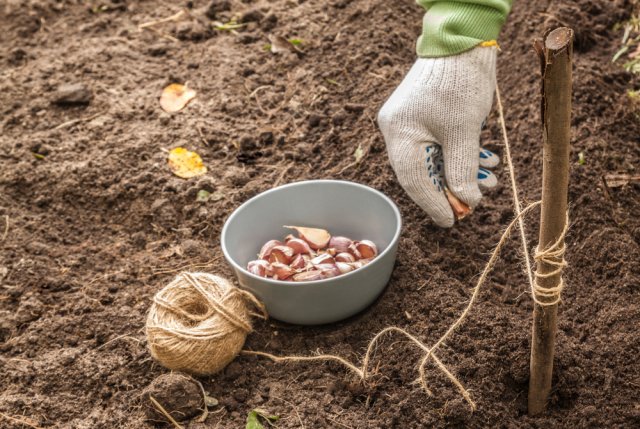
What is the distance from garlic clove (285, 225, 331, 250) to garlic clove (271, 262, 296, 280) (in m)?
0.17

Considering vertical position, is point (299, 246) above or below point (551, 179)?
below

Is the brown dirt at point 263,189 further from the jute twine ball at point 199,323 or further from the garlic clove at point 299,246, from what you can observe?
the garlic clove at point 299,246

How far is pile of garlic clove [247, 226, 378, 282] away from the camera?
1.99 m

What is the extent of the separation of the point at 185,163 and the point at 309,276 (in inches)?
31.7

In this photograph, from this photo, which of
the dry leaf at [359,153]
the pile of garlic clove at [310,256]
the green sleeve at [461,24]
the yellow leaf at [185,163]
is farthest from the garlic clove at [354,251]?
the yellow leaf at [185,163]

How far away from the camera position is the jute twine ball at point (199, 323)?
1.85m

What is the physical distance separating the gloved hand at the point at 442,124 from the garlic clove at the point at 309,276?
0.35m

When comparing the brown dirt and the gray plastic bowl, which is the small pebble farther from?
the gray plastic bowl

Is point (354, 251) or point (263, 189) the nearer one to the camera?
point (354, 251)

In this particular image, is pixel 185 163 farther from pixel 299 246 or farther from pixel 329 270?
pixel 329 270

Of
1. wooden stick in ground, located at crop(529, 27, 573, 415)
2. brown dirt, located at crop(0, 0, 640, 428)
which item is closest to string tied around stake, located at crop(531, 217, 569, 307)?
wooden stick in ground, located at crop(529, 27, 573, 415)

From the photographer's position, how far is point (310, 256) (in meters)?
2.12

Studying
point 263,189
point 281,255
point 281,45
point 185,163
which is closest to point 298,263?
point 281,255

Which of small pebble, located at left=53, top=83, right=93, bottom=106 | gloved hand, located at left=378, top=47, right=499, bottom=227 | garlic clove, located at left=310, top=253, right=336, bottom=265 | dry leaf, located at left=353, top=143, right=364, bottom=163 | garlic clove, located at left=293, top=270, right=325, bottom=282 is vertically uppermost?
gloved hand, located at left=378, top=47, right=499, bottom=227
